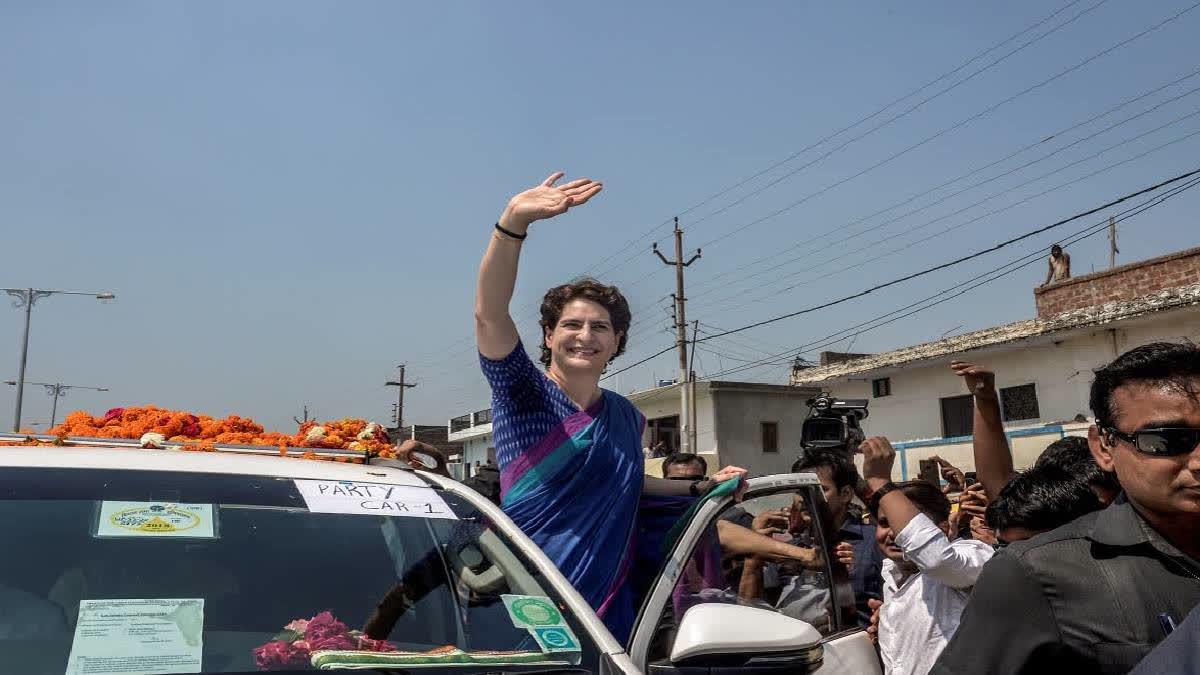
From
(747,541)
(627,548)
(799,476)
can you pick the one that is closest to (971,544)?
(799,476)

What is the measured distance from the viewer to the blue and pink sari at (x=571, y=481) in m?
2.60

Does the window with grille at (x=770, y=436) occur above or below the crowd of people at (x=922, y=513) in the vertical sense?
above

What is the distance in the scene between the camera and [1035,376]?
17.8 meters

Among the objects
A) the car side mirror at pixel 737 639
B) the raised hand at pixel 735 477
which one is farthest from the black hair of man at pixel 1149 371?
the raised hand at pixel 735 477

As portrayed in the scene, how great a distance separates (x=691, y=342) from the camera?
2920cm

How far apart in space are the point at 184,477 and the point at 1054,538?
191cm

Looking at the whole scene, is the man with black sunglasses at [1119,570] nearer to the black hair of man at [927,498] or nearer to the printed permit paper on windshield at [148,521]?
the printed permit paper on windshield at [148,521]

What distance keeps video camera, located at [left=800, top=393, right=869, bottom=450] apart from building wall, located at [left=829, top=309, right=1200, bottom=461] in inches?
448

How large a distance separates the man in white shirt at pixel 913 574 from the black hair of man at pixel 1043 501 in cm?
41

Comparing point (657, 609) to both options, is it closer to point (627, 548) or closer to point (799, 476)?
point (627, 548)

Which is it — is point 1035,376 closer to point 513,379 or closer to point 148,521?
point 513,379

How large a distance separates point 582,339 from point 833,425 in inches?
67.3

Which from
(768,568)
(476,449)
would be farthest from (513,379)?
(476,449)

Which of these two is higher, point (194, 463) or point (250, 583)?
point (194, 463)
